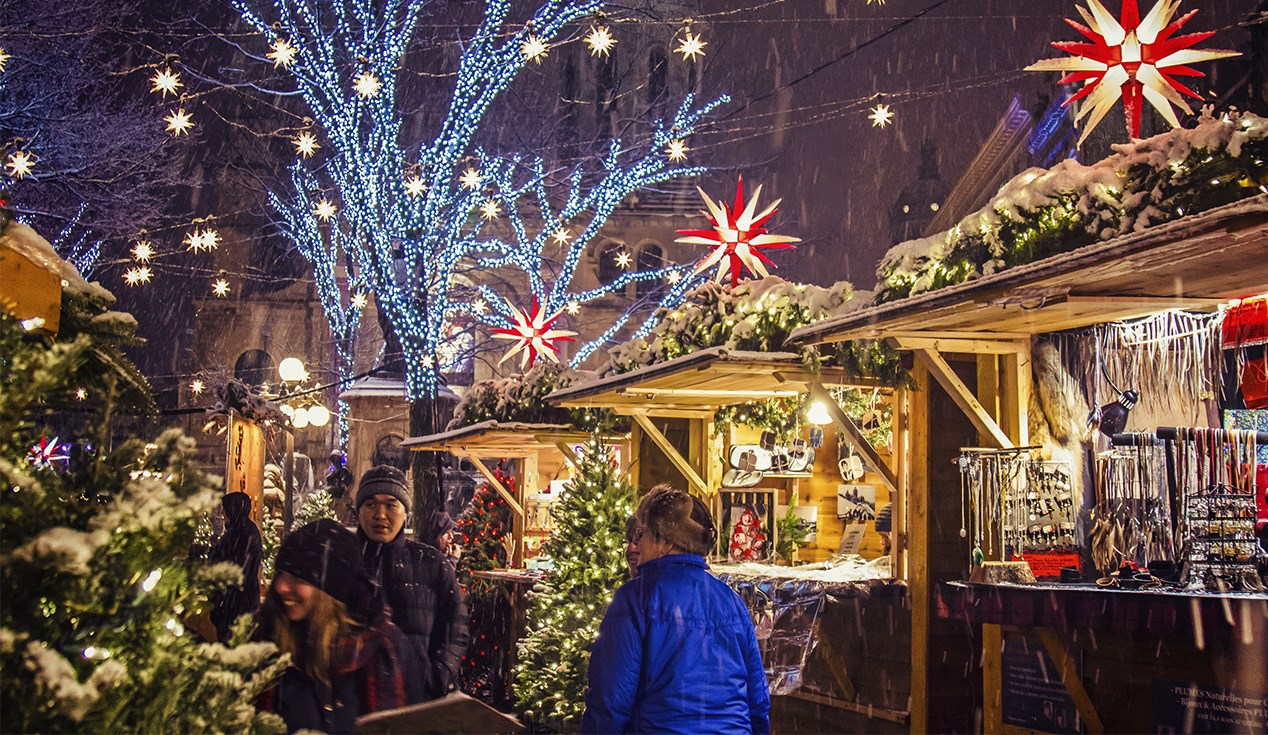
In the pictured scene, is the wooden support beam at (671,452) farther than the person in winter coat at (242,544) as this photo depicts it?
Yes

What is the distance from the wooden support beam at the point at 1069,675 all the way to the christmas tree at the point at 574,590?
14.5ft

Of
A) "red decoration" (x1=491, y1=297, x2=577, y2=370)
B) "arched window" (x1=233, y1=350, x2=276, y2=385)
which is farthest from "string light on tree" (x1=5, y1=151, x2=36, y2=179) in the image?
"arched window" (x1=233, y1=350, x2=276, y2=385)

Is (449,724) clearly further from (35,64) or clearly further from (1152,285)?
(35,64)

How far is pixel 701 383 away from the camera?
942cm

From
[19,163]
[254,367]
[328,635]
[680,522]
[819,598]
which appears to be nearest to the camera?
[680,522]

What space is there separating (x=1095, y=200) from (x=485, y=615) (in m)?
10.1

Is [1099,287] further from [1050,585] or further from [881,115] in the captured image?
[881,115]

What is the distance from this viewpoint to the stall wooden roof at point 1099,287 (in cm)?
445

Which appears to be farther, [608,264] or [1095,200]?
[608,264]

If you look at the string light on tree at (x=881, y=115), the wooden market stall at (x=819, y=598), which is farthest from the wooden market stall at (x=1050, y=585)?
the string light on tree at (x=881, y=115)

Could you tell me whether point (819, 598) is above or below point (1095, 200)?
below

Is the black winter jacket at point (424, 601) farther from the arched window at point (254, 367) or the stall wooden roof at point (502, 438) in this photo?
the arched window at point (254, 367)

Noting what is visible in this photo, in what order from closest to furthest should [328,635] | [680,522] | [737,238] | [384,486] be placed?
[680,522], [328,635], [384,486], [737,238]

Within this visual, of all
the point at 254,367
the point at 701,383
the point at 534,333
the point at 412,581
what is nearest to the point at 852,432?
the point at 701,383
